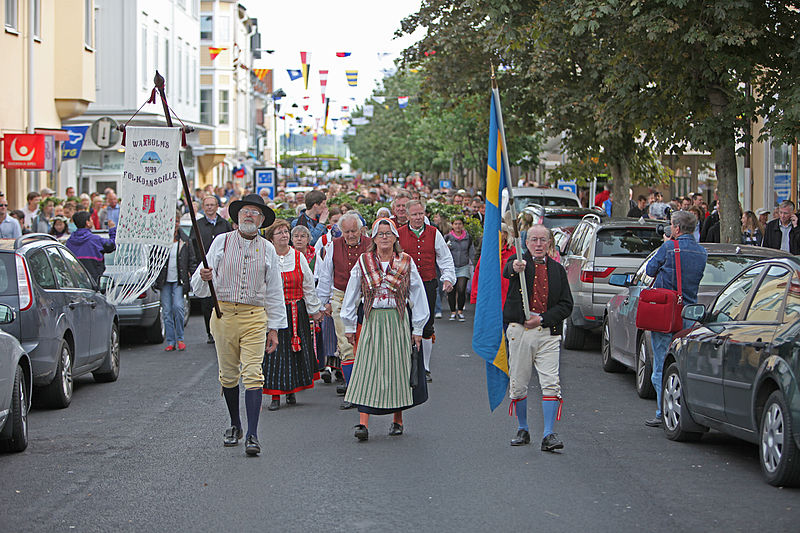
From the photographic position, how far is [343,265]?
1129cm

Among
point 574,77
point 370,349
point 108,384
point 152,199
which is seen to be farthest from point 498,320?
point 574,77

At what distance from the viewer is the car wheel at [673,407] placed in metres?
9.22

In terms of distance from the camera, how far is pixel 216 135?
6122 centimetres

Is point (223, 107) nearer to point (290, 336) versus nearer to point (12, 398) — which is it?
point (290, 336)

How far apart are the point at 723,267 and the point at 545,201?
14.1 m

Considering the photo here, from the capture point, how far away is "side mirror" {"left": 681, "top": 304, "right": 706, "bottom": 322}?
896 cm

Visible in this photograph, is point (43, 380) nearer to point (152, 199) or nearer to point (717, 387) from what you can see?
point (152, 199)

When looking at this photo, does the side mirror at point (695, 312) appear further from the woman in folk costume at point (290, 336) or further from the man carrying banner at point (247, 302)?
the woman in folk costume at point (290, 336)

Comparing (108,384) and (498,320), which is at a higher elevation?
(498,320)

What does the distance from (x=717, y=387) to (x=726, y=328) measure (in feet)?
1.45

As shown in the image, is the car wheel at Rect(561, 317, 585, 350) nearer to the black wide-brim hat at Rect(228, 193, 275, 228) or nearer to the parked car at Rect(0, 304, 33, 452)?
the black wide-brim hat at Rect(228, 193, 275, 228)

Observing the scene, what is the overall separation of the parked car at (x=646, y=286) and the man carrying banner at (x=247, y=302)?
13.3 ft

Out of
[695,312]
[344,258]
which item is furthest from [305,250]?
[695,312]

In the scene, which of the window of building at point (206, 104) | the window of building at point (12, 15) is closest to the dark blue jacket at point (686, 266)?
the window of building at point (12, 15)
